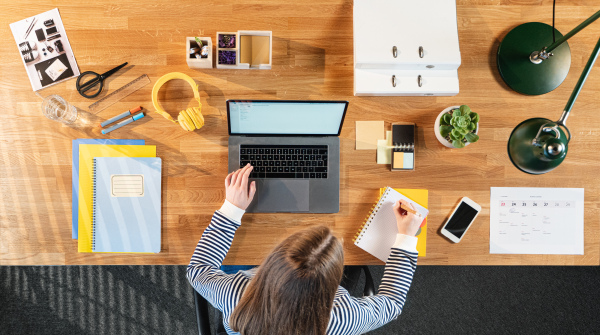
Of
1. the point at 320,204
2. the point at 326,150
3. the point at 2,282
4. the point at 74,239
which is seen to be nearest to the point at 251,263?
the point at 320,204

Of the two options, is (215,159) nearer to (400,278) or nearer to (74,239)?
(74,239)

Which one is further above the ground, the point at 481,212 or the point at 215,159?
the point at 215,159

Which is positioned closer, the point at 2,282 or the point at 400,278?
the point at 400,278

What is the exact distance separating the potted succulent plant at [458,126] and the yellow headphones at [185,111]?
0.79 metres

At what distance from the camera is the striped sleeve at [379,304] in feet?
3.34

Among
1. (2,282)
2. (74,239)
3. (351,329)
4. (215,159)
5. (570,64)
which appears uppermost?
(570,64)

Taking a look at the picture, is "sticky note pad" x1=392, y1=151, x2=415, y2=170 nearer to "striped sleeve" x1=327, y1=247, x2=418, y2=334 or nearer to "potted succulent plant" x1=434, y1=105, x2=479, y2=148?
"potted succulent plant" x1=434, y1=105, x2=479, y2=148

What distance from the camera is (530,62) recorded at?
1.20 m

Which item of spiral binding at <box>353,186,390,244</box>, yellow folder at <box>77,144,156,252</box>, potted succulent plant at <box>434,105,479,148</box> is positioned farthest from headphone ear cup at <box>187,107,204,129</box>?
potted succulent plant at <box>434,105,479,148</box>

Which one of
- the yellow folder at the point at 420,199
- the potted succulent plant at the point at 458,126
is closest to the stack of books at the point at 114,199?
the yellow folder at the point at 420,199

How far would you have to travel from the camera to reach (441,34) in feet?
3.73

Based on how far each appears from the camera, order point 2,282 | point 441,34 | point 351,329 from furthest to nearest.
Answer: point 2,282 → point 441,34 → point 351,329

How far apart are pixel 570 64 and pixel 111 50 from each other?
1566mm

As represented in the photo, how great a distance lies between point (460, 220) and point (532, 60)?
59 centimetres
